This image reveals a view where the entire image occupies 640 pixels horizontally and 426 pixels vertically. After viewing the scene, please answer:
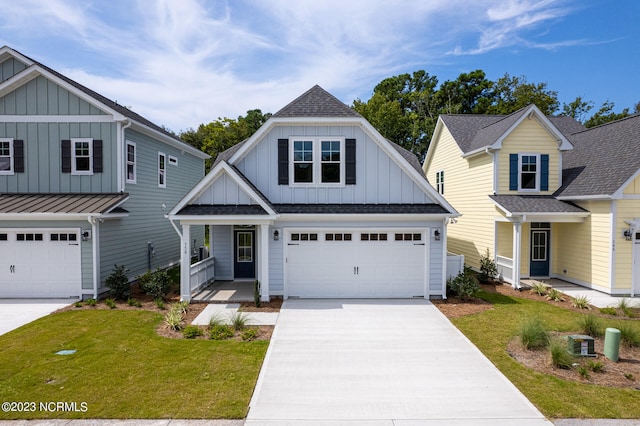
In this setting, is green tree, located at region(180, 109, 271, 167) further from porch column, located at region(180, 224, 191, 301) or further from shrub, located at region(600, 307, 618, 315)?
shrub, located at region(600, 307, 618, 315)

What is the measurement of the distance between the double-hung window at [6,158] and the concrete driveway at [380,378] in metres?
11.6

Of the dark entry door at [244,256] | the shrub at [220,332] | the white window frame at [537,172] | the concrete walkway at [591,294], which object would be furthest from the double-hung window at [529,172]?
the shrub at [220,332]

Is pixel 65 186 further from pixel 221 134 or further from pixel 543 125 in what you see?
pixel 221 134

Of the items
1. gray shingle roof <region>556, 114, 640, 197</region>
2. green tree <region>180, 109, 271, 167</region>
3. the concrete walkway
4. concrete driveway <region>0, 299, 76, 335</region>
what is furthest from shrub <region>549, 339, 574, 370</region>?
green tree <region>180, 109, 271, 167</region>

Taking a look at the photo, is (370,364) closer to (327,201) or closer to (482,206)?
(327,201)

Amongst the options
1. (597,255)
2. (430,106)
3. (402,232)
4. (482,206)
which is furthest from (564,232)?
(430,106)

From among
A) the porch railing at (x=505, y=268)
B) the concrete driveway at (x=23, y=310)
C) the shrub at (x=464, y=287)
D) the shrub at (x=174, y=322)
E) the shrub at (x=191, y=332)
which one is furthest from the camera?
the porch railing at (x=505, y=268)

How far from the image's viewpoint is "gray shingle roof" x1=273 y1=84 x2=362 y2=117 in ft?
39.0

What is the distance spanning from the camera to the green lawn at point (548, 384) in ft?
17.9

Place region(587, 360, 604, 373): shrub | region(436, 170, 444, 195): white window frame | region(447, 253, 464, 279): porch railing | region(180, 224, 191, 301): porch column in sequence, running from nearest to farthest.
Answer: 1. region(587, 360, 604, 373): shrub
2. region(180, 224, 191, 301): porch column
3. region(447, 253, 464, 279): porch railing
4. region(436, 170, 444, 195): white window frame

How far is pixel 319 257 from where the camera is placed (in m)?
11.9

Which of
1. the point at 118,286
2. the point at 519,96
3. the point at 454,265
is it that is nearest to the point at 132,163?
the point at 118,286

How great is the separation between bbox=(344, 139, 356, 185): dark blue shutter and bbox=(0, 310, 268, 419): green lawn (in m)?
6.10

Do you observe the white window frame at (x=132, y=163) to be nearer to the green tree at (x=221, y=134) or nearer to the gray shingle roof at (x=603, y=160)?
the gray shingle roof at (x=603, y=160)
